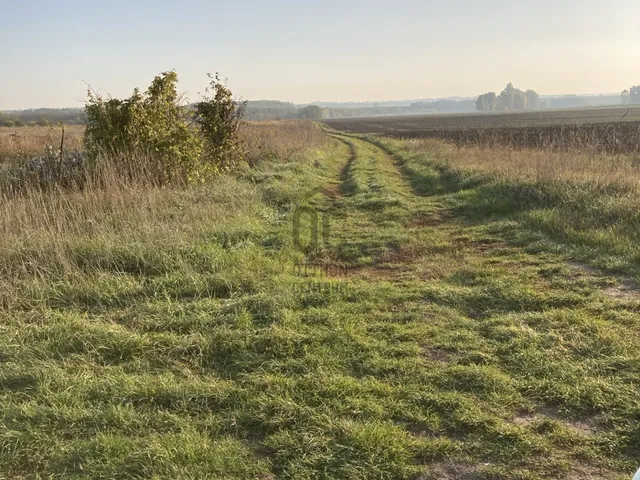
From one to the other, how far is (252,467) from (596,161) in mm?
12476

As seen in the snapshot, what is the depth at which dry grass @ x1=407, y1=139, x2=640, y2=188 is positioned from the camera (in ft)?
31.8

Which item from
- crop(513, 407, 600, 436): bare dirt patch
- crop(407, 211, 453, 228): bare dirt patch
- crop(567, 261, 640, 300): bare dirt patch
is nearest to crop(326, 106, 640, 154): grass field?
crop(407, 211, 453, 228): bare dirt patch

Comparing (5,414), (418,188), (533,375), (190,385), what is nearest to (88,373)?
(5,414)

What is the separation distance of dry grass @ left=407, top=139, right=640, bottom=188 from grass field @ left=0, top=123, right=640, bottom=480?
Result: 4.18 ft

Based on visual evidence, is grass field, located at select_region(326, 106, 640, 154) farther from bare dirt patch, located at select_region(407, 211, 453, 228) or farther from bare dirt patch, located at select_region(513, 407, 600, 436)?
bare dirt patch, located at select_region(513, 407, 600, 436)

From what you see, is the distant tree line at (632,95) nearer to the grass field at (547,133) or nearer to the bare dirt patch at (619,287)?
the grass field at (547,133)

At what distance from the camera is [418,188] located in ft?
43.7

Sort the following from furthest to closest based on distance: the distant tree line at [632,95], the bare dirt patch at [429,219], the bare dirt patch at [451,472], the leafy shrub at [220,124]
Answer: the distant tree line at [632,95] < the leafy shrub at [220,124] < the bare dirt patch at [429,219] < the bare dirt patch at [451,472]

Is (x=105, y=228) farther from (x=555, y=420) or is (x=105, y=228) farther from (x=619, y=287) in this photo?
(x=619, y=287)

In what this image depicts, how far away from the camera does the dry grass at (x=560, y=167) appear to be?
9695 mm

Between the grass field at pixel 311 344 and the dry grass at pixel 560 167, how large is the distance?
50.1 inches

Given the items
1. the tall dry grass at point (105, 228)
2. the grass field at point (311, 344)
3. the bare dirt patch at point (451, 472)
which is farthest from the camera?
the tall dry grass at point (105, 228)

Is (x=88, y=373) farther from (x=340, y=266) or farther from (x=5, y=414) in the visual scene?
(x=340, y=266)

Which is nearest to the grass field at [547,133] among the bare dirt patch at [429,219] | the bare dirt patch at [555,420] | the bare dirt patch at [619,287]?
the bare dirt patch at [429,219]
